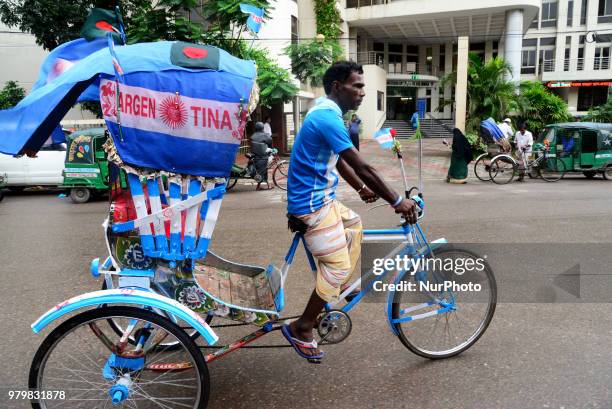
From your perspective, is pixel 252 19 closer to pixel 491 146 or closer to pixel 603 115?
pixel 491 146

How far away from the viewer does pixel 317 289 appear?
2828mm

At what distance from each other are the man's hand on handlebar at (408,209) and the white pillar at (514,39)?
25502 millimetres

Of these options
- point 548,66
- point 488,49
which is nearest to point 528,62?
point 548,66

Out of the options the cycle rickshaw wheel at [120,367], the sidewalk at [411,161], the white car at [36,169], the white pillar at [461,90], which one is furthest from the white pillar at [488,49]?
the cycle rickshaw wheel at [120,367]

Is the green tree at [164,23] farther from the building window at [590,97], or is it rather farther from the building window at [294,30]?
the building window at [590,97]

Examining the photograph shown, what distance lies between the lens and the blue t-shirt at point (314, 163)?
8.72 feet

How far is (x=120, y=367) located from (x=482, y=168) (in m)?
12.6

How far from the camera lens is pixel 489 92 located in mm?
18953

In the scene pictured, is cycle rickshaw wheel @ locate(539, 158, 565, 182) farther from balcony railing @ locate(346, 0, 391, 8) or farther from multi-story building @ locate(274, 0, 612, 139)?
balcony railing @ locate(346, 0, 391, 8)

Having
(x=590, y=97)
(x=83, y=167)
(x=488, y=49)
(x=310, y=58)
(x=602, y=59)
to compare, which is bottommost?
(x=83, y=167)

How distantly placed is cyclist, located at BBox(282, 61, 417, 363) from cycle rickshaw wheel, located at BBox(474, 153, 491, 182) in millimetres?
10712

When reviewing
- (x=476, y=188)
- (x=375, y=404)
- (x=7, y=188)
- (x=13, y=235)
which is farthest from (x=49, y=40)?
(x=375, y=404)

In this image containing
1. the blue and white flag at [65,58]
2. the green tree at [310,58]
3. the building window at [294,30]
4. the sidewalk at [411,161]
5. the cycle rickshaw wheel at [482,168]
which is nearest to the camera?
the blue and white flag at [65,58]

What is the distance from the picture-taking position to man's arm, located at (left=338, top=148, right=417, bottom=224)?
8.64ft
